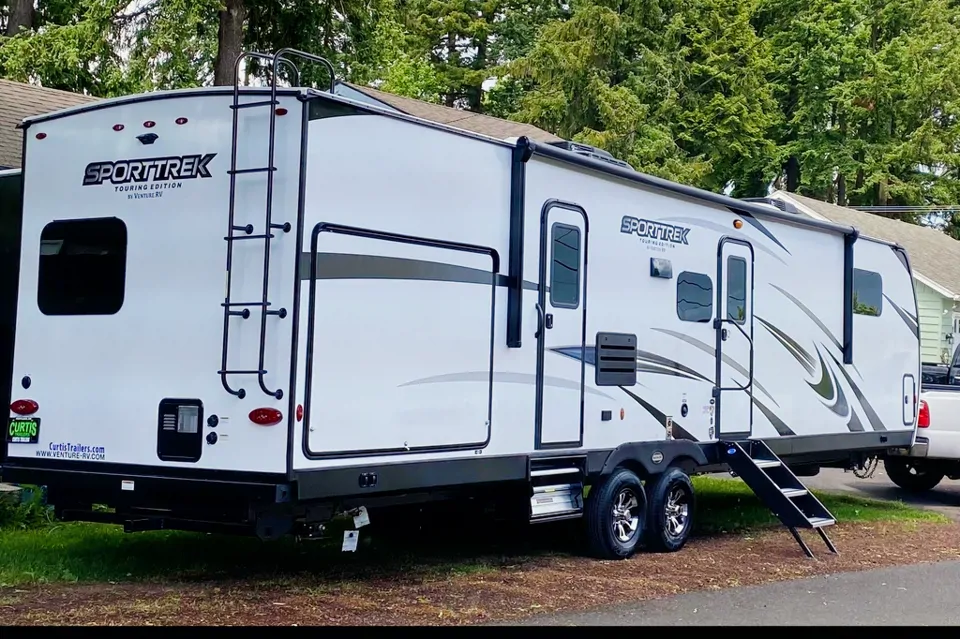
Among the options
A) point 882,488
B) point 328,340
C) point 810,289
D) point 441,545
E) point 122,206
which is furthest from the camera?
point 882,488

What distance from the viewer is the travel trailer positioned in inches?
286

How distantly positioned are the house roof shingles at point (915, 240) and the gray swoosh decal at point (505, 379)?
74.2ft

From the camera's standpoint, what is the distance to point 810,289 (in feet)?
40.9

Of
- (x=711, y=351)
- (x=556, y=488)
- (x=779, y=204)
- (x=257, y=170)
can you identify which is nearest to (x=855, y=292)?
(x=779, y=204)

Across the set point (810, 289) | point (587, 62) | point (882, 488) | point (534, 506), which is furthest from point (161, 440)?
point (587, 62)

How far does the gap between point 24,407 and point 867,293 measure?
29.8 feet

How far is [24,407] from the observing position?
813 cm

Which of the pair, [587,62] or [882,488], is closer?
[882,488]

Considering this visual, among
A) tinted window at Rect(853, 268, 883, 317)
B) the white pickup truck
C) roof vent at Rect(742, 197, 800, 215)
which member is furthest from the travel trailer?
the white pickup truck

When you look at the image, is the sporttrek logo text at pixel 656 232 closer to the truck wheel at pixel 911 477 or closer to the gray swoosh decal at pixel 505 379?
the gray swoosh decal at pixel 505 379

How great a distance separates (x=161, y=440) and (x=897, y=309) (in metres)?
9.42

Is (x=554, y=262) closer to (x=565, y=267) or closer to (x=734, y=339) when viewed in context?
(x=565, y=267)

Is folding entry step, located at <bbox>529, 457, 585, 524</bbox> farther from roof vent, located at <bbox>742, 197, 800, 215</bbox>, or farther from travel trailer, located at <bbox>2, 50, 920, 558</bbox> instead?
roof vent, located at <bbox>742, 197, 800, 215</bbox>

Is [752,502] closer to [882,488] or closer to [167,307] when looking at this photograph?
[882,488]
